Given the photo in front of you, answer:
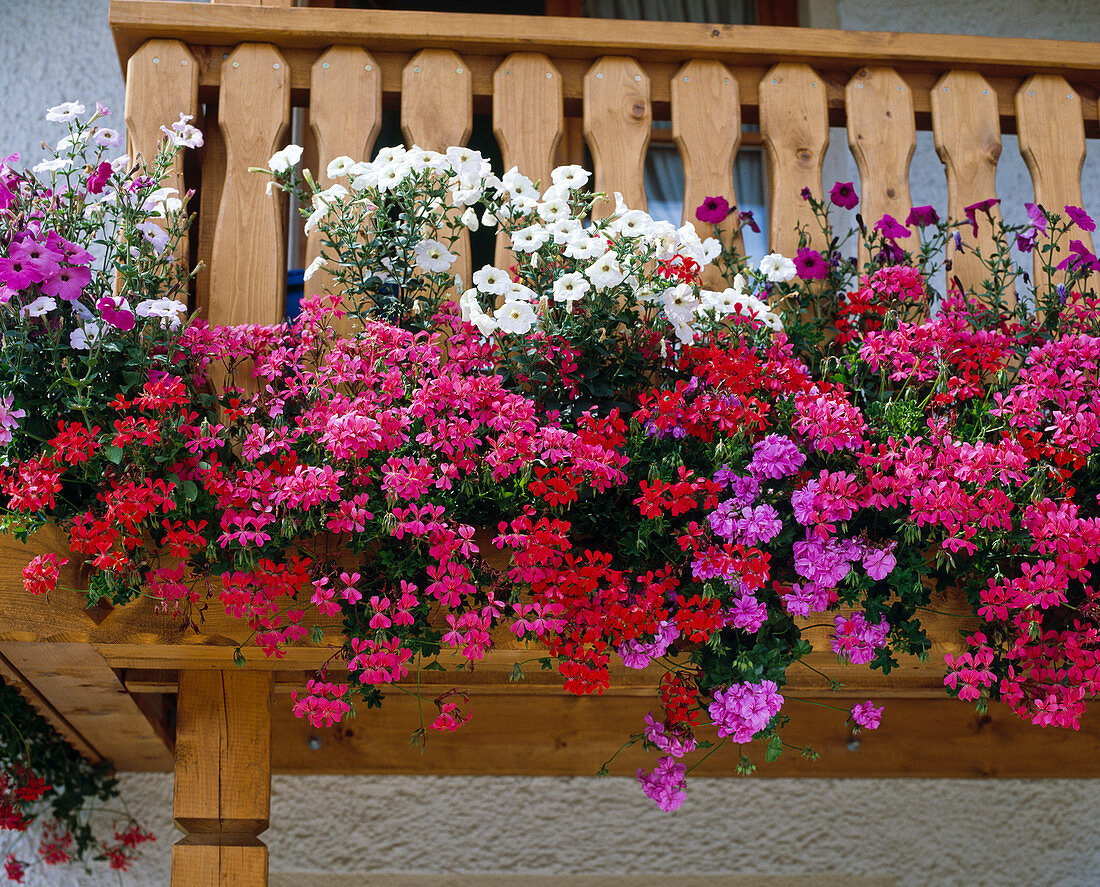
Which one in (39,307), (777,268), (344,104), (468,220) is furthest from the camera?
(344,104)

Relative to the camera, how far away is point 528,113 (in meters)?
2.49

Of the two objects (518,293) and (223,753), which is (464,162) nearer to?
(518,293)

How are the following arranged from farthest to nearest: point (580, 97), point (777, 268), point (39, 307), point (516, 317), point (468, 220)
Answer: point (580, 97), point (777, 268), point (468, 220), point (516, 317), point (39, 307)

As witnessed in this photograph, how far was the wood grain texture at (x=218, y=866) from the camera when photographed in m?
2.16

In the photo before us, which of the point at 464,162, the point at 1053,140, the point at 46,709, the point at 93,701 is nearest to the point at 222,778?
the point at 93,701

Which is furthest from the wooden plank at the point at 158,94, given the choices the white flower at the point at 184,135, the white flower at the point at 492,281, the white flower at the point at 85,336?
the white flower at the point at 492,281

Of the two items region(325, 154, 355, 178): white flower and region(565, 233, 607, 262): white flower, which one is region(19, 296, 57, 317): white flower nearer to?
region(325, 154, 355, 178): white flower

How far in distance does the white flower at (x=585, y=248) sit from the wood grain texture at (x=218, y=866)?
53.1 inches

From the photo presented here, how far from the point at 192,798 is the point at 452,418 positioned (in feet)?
3.36

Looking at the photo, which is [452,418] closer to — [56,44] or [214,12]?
[214,12]

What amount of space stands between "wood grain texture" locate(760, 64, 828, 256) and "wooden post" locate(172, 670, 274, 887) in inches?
60.5

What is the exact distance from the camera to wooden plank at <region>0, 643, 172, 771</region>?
2.12m

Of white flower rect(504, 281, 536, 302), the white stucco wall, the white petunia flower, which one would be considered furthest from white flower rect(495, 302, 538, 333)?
the white stucco wall

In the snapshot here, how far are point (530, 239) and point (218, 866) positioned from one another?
4.59 ft
